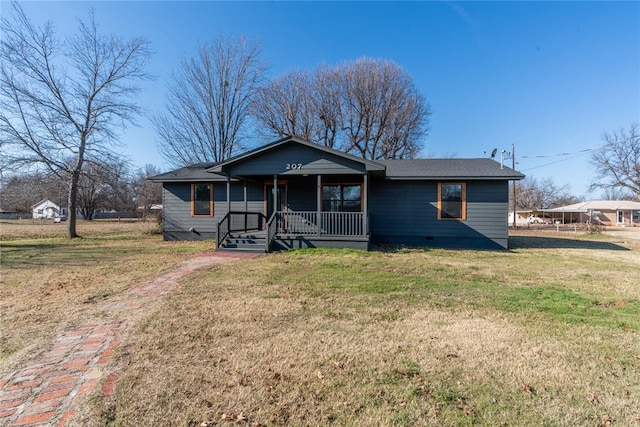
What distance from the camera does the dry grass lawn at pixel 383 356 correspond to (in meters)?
2.13

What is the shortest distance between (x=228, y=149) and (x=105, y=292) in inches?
768

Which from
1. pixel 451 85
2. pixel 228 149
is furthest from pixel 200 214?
pixel 451 85

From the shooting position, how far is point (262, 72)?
75.0 feet

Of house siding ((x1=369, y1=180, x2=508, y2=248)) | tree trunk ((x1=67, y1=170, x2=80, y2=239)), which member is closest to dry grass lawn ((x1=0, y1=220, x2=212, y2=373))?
tree trunk ((x1=67, y1=170, x2=80, y2=239))

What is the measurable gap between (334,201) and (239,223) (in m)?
4.17

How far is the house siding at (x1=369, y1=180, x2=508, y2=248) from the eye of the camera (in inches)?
467

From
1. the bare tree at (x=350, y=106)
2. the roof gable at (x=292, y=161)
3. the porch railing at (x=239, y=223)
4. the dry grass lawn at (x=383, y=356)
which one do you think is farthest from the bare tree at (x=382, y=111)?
the dry grass lawn at (x=383, y=356)

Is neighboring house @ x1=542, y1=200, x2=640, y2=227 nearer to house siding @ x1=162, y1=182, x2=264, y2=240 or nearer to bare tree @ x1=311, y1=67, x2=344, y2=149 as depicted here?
bare tree @ x1=311, y1=67, x2=344, y2=149

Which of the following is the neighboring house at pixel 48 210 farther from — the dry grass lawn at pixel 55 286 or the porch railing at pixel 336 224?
the porch railing at pixel 336 224

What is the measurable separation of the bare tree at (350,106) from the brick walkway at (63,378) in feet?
77.2

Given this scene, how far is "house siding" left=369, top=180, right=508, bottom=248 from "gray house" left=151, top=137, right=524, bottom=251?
39 mm

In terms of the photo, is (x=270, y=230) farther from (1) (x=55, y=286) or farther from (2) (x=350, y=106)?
(2) (x=350, y=106)

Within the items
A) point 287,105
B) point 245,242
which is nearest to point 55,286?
point 245,242

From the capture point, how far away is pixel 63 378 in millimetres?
2516
